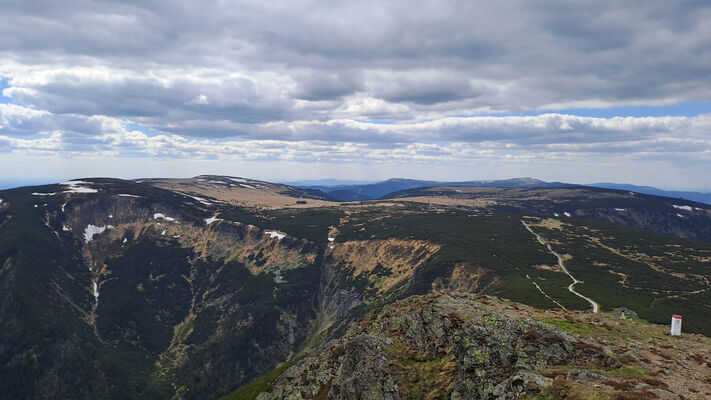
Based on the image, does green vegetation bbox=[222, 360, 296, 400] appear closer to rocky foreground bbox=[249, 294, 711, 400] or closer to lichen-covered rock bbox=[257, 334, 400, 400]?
lichen-covered rock bbox=[257, 334, 400, 400]

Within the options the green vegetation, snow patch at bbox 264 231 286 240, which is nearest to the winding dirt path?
the green vegetation

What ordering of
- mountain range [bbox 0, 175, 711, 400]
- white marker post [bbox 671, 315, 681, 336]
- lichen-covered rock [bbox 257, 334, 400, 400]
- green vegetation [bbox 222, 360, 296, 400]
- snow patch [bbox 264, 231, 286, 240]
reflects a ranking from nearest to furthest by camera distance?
mountain range [bbox 0, 175, 711, 400] → lichen-covered rock [bbox 257, 334, 400, 400] → white marker post [bbox 671, 315, 681, 336] → green vegetation [bbox 222, 360, 296, 400] → snow patch [bbox 264, 231, 286, 240]

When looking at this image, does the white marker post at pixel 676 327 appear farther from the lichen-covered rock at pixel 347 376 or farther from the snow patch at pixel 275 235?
the snow patch at pixel 275 235

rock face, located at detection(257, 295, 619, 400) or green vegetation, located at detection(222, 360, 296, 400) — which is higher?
rock face, located at detection(257, 295, 619, 400)

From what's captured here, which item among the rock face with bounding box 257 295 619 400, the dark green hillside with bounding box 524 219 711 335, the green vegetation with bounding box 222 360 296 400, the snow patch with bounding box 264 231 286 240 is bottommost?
the green vegetation with bounding box 222 360 296 400

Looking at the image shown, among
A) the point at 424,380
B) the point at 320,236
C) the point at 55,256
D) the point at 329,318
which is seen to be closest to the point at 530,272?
the point at 329,318

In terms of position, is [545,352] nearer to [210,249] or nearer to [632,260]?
[632,260]
